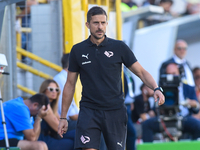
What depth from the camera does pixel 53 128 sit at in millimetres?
5500

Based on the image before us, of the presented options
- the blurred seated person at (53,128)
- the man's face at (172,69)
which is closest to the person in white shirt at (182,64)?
the man's face at (172,69)

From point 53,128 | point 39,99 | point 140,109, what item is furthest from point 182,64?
point 39,99

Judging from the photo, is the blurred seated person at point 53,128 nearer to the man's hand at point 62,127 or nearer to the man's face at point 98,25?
the man's hand at point 62,127

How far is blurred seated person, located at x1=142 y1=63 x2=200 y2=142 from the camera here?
660 cm

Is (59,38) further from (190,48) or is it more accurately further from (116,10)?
(190,48)

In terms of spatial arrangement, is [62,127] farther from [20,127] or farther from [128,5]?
[128,5]

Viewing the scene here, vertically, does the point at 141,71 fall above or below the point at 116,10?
below

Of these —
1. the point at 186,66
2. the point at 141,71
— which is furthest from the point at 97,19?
the point at 186,66

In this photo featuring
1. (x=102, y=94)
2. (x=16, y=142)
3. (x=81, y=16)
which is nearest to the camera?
(x=102, y=94)

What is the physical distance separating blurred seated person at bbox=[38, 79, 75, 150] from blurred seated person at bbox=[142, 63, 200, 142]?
70.0 inches

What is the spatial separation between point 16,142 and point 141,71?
1906 millimetres

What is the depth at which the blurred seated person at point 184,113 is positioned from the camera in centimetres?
660

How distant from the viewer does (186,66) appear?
7.63 meters

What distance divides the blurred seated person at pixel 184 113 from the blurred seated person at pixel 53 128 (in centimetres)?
178
